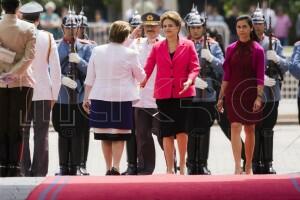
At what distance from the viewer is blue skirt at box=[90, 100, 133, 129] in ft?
47.0

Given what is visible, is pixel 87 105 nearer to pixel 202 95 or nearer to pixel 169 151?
pixel 169 151

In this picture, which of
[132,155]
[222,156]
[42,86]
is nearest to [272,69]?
[132,155]

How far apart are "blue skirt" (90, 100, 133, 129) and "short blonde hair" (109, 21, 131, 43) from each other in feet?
2.11

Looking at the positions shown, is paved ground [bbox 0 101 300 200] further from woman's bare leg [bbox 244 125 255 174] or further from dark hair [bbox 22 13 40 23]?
dark hair [bbox 22 13 40 23]

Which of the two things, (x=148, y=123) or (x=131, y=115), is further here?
(x=148, y=123)

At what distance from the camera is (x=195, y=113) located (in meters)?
15.4

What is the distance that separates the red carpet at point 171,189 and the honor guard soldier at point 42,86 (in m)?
3.21

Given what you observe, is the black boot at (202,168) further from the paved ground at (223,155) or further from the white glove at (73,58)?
the white glove at (73,58)

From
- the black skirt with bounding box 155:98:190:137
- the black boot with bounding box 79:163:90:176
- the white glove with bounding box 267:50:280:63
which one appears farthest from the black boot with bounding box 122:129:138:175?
the white glove with bounding box 267:50:280:63

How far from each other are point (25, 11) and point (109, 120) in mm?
1458

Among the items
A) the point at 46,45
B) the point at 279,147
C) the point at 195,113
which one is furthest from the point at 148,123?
the point at 279,147

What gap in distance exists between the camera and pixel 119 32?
47.0 ft

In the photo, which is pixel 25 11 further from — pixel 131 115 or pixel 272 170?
pixel 272 170

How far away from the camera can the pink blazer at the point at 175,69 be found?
14367 mm
